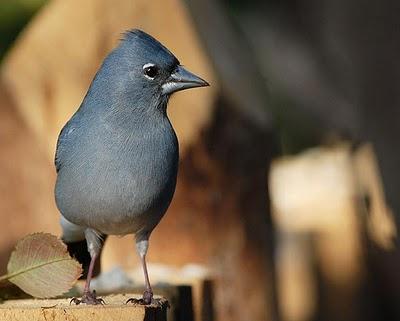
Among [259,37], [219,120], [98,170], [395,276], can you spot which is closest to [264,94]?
[219,120]

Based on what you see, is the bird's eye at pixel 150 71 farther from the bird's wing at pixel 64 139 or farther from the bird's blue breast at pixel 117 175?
the bird's wing at pixel 64 139

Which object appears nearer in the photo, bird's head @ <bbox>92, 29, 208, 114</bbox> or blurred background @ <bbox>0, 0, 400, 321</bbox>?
bird's head @ <bbox>92, 29, 208, 114</bbox>

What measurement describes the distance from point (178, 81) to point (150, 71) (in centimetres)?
13

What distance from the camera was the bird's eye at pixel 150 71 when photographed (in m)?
5.28

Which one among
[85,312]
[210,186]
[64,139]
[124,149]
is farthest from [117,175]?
[210,186]

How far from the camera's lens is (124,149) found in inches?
200

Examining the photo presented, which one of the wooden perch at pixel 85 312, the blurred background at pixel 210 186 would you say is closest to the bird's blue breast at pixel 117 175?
the wooden perch at pixel 85 312

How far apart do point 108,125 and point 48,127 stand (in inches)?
106

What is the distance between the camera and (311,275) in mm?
9953

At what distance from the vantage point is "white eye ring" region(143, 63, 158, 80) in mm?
5277

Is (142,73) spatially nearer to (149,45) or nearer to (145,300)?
(149,45)

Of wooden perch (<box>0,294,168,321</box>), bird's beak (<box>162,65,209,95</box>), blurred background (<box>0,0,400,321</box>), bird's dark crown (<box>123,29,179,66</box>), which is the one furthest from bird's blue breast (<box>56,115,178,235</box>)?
blurred background (<box>0,0,400,321</box>)

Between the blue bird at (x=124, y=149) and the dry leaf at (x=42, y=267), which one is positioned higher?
the blue bird at (x=124, y=149)

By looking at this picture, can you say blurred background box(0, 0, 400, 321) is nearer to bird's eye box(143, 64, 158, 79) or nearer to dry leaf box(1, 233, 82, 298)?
dry leaf box(1, 233, 82, 298)
